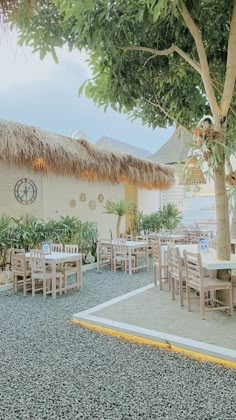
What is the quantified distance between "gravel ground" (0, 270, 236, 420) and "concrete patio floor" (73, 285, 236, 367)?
0.63 ft

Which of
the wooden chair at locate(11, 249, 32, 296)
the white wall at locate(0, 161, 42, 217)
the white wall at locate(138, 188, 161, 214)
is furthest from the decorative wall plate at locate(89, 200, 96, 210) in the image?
the wooden chair at locate(11, 249, 32, 296)

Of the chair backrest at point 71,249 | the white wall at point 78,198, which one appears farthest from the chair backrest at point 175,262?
the white wall at point 78,198

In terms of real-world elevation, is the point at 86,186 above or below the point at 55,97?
below

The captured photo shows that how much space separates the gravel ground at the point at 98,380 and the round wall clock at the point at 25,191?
191 inches

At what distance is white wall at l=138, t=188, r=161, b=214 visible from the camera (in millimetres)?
14019

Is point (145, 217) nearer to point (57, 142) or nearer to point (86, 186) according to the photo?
point (86, 186)

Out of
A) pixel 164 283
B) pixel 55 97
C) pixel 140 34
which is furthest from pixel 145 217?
pixel 55 97

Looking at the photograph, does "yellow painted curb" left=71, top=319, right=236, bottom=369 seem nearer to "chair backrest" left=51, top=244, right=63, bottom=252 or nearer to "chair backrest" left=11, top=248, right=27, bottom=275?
"chair backrest" left=11, top=248, right=27, bottom=275

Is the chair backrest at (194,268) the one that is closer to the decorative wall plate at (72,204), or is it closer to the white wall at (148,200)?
the decorative wall plate at (72,204)

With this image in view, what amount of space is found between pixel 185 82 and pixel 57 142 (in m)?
4.39

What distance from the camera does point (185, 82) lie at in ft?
18.8

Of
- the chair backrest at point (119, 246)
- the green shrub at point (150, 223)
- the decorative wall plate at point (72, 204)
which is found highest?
the decorative wall plate at point (72, 204)

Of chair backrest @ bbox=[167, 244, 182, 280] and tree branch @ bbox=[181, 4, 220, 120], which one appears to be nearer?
tree branch @ bbox=[181, 4, 220, 120]

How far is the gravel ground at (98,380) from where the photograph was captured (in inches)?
99.6
